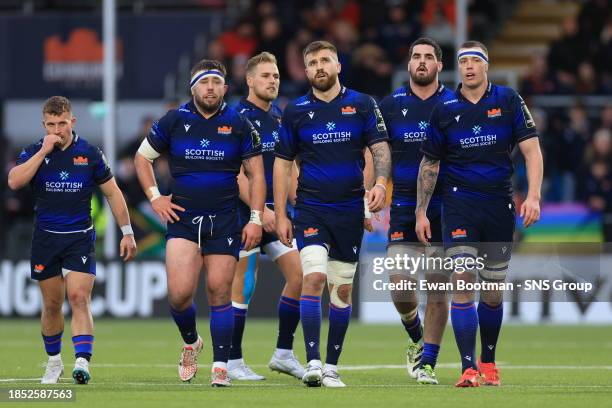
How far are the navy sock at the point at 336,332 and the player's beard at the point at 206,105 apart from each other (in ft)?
6.17

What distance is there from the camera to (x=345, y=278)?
13664 mm

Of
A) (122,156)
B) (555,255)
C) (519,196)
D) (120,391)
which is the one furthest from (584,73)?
(120,391)

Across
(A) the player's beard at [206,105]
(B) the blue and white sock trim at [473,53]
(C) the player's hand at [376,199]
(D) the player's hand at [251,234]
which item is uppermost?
(B) the blue and white sock trim at [473,53]

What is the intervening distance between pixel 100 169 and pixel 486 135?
10.7 ft

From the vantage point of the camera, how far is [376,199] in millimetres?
13266

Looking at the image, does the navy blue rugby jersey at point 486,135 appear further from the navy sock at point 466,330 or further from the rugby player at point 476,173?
the navy sock at point 466,330

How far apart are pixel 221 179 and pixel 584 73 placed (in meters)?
14.7

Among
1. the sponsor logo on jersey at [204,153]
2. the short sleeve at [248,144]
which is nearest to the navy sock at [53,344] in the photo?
the sponsor logo on jersey at [204,153]

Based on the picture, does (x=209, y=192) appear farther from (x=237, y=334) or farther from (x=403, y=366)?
(x=403, y=366)

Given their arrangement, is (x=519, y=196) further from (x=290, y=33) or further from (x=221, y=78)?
(x=221, y=78)

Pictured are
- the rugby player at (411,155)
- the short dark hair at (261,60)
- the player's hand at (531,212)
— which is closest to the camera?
the player's hand at (531,212)

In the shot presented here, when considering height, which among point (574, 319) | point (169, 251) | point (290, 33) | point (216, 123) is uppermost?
point (290, 33)

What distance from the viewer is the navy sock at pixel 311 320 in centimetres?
1337

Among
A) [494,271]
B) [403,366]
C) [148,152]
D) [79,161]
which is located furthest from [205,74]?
[403,366]
